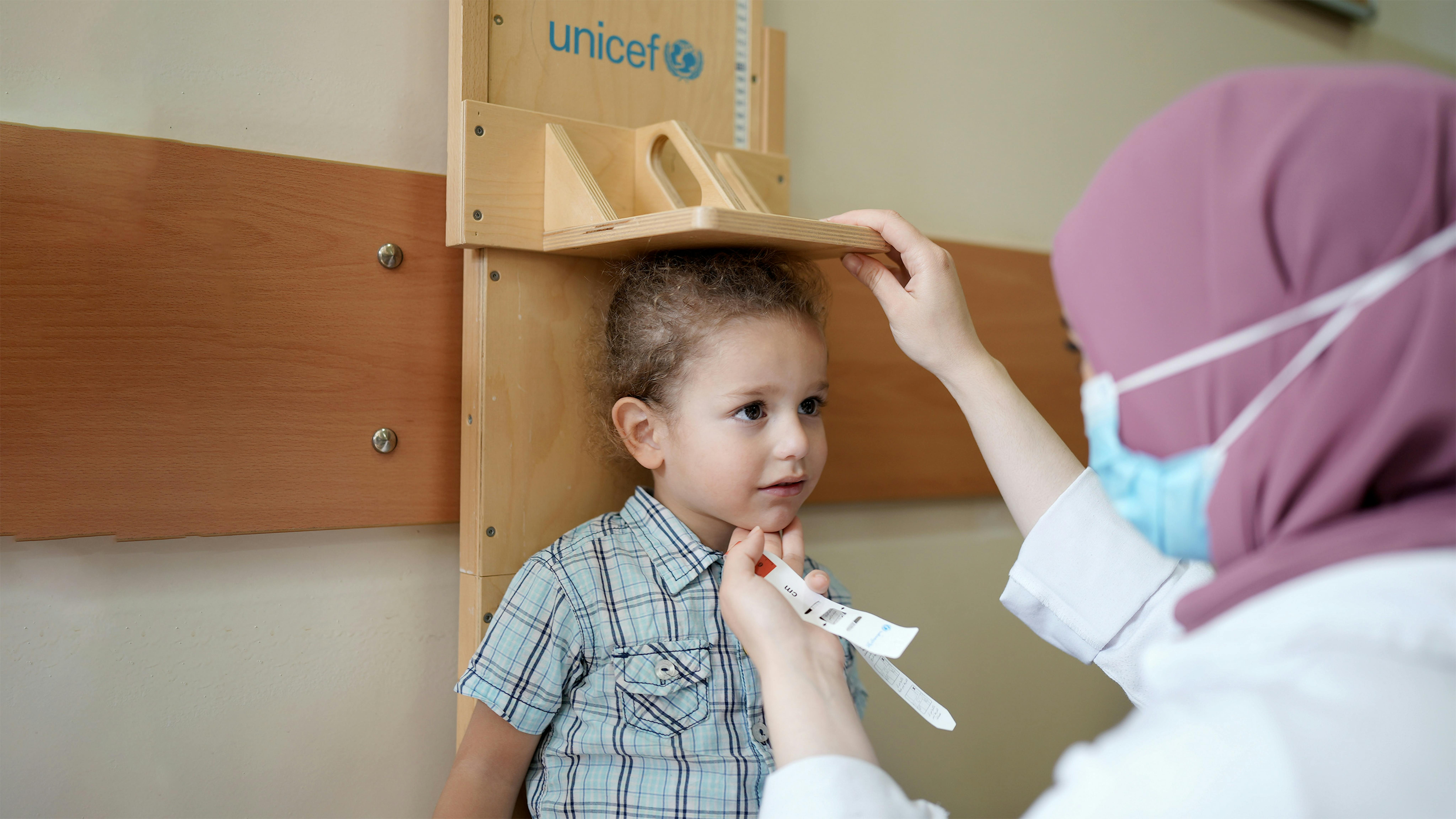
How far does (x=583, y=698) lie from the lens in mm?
1043

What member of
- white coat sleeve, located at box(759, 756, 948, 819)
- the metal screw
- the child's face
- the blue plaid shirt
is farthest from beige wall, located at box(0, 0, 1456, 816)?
white coat sleeve, located at box(759, 756, 948, 819)

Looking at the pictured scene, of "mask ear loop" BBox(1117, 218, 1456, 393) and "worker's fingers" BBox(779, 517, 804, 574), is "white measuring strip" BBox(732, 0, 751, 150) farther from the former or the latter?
"mask ear loop" BBox(1117, 218, 1456, 393)

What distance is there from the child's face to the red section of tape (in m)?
0.06

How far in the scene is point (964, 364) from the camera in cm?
107

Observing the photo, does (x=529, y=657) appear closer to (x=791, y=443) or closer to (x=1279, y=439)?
(x=791, y=443)

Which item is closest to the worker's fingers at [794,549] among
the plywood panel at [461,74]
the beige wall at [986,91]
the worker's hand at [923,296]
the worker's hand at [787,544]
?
the worker's hand at [787,544]

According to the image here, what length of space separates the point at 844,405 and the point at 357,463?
28.5 inches

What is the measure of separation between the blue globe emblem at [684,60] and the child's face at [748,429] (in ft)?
1.32

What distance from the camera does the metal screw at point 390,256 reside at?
3.64 feet

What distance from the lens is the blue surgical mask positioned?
523 mm

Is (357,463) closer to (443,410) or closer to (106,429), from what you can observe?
(443,410)

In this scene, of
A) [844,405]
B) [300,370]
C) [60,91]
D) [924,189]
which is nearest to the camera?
[60,91]

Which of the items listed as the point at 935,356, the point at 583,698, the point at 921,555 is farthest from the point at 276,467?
the point at 921,555

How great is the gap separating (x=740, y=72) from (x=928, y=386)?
60 centimetres
